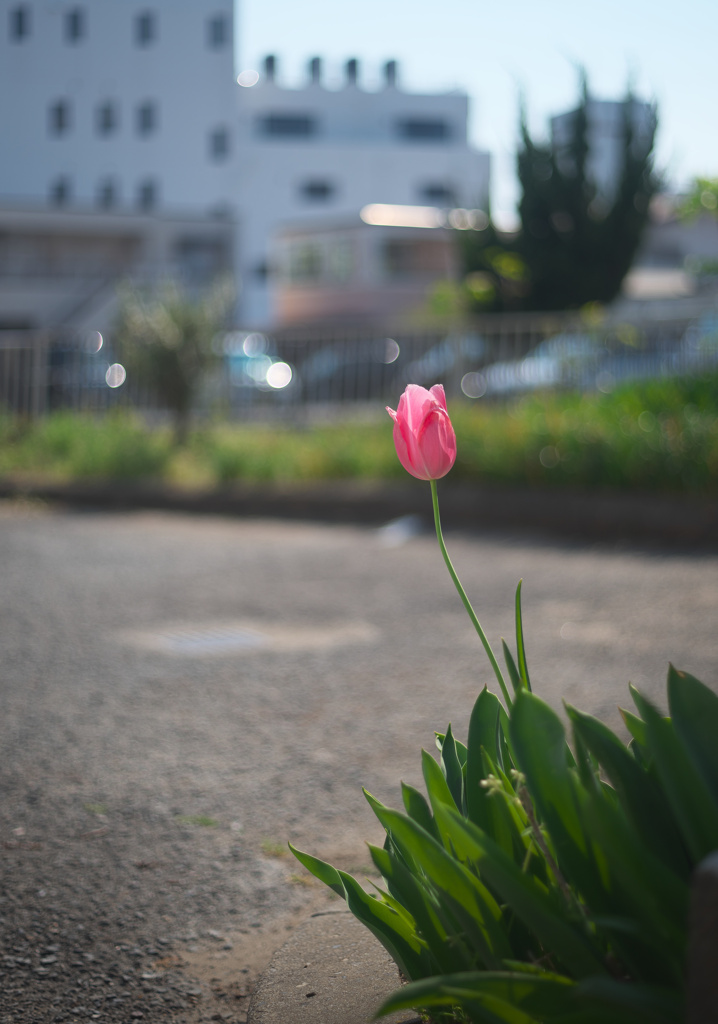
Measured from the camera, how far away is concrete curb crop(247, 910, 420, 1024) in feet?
5.93

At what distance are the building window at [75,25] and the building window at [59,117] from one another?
2.88m

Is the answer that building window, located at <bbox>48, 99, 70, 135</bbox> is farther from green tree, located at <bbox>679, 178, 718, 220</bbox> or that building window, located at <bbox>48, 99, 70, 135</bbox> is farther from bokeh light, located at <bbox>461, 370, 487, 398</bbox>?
green tree, located at <bbox>679, 178, 718, 220</bbox>

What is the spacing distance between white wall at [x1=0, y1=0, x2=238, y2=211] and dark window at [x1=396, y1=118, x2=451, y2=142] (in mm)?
12721

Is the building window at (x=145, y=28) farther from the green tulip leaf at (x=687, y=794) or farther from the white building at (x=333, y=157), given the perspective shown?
the green tulip leaf at (x=687, y=794)

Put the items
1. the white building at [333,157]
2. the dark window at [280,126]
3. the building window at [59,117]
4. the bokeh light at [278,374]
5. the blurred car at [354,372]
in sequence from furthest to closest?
the dark window at [280,126]
the white building at [333,157]
the building window at [59,117]
the bokeh light at [278,374]
the blurred car at [354,372]

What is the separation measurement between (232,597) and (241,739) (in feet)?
8.74

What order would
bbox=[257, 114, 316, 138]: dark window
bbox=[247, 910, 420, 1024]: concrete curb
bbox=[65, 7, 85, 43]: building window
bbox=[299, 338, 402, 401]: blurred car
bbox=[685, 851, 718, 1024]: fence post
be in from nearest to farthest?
bbox=[685, 851, 718, 1024]: fence post
bbox=[247, 910, 420, 1024]: concrete curb
bbox=[299, 338, 402, 401]: blurred car
bbox=[65, 7, 85, 43]: building window
bbox=[257, 114, 316, 138]: dark window

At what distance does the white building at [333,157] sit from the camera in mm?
52250

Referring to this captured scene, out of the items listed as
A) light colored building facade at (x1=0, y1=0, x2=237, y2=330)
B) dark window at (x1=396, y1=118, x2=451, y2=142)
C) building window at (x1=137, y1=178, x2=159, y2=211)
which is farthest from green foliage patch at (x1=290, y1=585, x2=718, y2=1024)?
dark window at (x1=396, y1=118, x2=451, y2=142)

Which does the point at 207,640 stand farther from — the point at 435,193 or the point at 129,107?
the point at 435,193

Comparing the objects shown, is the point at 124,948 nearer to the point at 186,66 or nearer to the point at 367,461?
the point at 367,461

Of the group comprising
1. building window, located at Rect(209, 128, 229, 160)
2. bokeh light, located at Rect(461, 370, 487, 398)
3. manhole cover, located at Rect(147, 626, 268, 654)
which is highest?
building window, located at Rect(209, 128, 229, 160)

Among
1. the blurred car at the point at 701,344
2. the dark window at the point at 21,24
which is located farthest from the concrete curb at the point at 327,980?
the dark window at the point at 21,24

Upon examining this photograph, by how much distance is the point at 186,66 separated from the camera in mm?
52062
